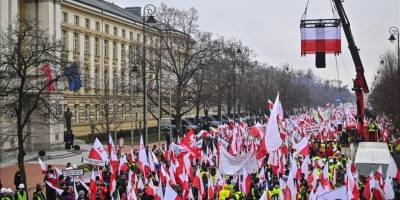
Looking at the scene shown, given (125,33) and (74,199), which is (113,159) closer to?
(74,199)

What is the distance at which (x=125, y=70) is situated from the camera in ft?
212

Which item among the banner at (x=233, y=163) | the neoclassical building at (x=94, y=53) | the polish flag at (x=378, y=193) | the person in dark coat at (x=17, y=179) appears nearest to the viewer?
the polish flag at (x=378, y=193)

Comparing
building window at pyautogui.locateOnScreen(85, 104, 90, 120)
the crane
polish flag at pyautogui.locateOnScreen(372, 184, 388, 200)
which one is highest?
the crane

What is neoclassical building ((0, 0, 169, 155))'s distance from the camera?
4206cm

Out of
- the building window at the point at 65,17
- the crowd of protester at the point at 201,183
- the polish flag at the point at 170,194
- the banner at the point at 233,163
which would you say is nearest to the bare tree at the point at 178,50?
the building window at the point at 65,17

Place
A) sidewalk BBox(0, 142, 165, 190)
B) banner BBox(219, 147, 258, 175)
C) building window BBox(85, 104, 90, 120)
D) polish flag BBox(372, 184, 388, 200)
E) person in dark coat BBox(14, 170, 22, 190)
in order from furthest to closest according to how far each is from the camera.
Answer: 1. building window BBox(85, 104, 90, 120)
2. sidewalk BBox(0, 142, 165, 190)
3. person in dark coat BBox(14, 170, 22, 190)
4. banner BBox(219, 147, 258, 175)
5. polish flag BBox(372, 184, 388, 200)

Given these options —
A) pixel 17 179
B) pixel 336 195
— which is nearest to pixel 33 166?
pixel 17 179

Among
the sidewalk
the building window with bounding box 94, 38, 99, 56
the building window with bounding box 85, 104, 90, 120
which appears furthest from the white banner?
the building window with bounding box 94, 38, 99, 56

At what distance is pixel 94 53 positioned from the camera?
200 ft

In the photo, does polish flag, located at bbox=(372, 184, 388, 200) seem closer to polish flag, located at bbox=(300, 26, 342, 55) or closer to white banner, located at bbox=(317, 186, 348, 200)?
white banner, located at bbox=(317, 186, 348, 200)

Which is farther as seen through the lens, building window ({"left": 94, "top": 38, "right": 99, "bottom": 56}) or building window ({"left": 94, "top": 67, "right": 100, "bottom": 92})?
building window ({"left": 94, "top": 38, "right": 99, "bottom": 56})

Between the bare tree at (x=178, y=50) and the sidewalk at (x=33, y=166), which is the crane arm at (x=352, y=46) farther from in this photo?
the bare tree at (x=178, y=50)

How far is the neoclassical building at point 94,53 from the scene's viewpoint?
138 feet

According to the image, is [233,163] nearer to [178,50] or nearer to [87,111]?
[178,50]
